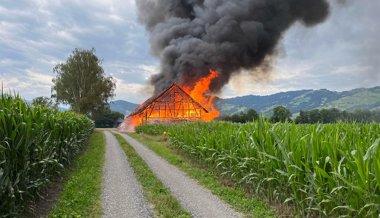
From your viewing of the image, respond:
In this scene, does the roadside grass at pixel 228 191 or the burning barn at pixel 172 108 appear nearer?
the roadside grass at pixel 228 191

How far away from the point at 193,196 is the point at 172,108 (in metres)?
43.2

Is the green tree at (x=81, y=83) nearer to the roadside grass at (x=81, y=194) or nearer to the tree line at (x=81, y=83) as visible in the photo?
the tree line at (x=81, y=83)

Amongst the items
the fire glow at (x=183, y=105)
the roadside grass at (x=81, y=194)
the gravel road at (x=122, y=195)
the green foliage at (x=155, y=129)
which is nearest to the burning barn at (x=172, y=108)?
the fire glow at (x=183, y=105)

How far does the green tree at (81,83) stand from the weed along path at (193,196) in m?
52.5

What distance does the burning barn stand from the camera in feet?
167

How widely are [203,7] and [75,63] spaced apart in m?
26.6

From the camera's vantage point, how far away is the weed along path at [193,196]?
799 centimetres

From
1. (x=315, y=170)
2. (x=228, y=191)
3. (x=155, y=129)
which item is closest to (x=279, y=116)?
(x=228, y=191)

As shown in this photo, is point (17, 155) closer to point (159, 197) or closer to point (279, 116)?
point (159, 197)

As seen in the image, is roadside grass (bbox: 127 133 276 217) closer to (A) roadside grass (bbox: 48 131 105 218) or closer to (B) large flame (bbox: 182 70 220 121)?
(A) roadside grass (bbox: 48 131 105 218)

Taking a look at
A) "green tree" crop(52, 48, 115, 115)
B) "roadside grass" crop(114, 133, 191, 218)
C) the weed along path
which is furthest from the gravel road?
"green tree" crop(52, 48, 115, 115)

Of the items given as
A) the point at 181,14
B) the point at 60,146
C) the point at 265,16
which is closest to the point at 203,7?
the point at 181,14

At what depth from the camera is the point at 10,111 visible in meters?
6.79

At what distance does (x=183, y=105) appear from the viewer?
52.3m
